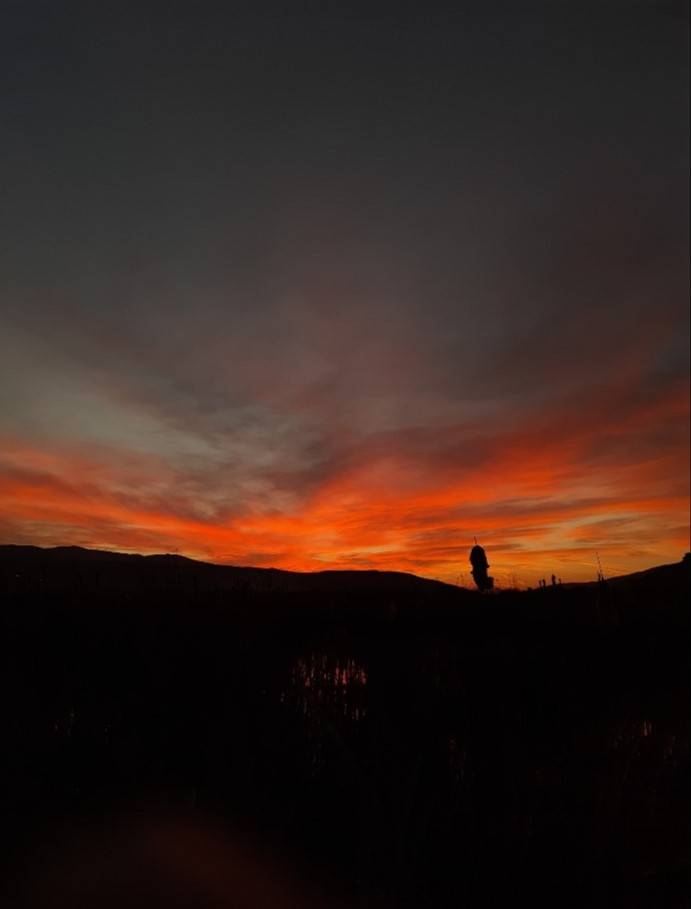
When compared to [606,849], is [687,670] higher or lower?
higher

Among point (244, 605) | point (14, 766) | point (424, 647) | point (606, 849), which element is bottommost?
point (606, 849)

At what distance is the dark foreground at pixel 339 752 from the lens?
182 inches

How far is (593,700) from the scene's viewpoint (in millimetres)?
5910

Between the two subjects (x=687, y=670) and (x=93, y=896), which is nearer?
(x=93, y=896)

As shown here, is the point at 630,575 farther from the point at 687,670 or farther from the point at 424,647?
the point at 424,647

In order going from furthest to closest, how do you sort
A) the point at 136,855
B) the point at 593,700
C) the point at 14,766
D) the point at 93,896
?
the point at 593,700 < the point at 14,766 < the point at 136,855 < the point at 93,896

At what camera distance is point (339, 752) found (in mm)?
5262

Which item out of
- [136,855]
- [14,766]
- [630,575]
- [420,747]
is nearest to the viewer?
[136,855]

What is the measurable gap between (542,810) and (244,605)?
3.45m

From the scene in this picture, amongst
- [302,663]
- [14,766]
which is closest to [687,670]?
[302,663]

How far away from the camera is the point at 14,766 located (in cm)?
549

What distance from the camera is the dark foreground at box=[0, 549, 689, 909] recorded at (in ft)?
15.2

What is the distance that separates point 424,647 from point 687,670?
118 inches

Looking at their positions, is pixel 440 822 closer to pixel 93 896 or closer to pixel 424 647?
pixel 424 647
